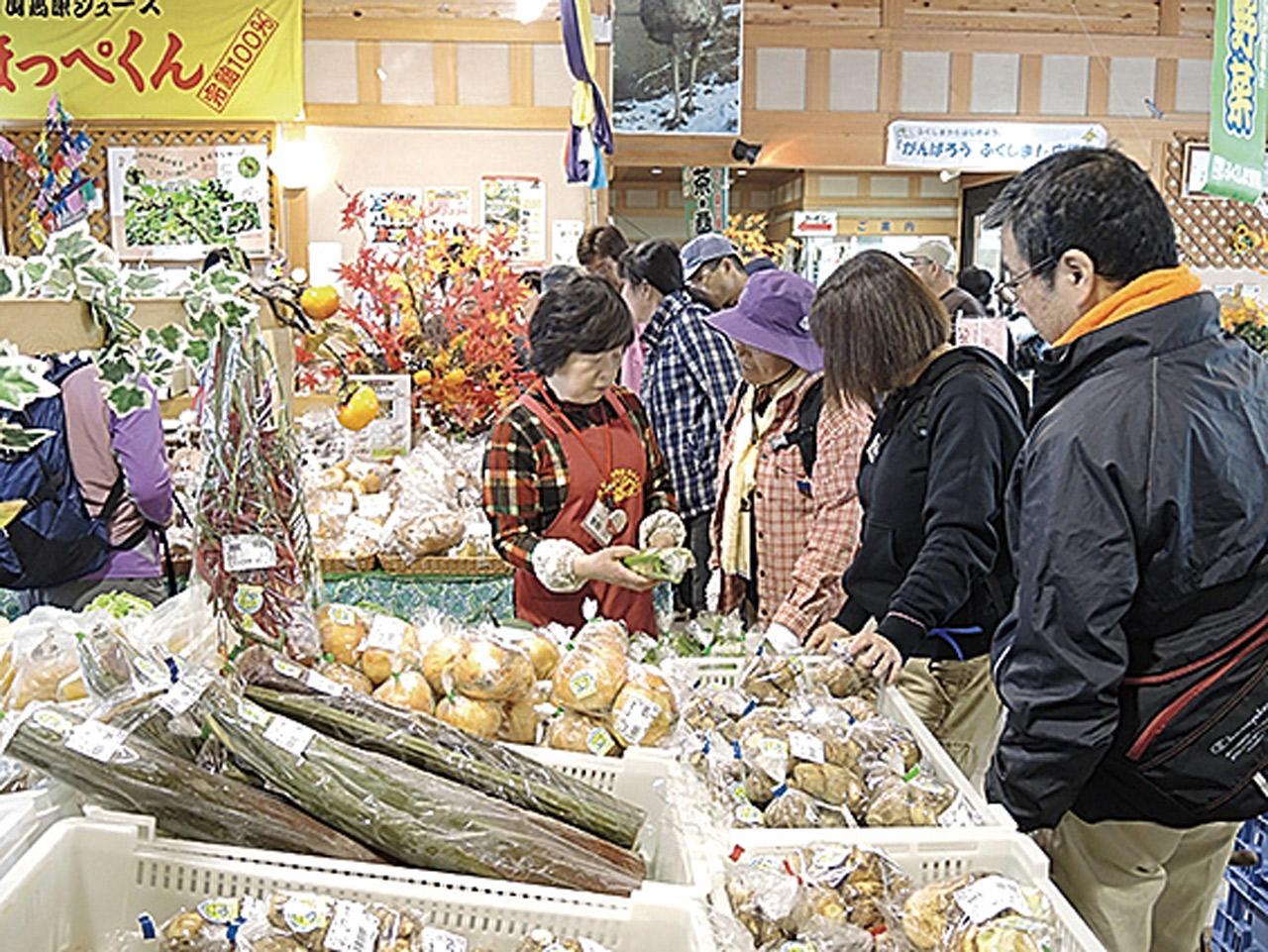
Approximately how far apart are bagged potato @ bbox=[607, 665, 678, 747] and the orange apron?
2.60 feet

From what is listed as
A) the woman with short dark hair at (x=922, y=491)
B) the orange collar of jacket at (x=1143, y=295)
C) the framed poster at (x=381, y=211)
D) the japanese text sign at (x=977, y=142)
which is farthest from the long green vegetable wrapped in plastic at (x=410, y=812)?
the japanese text sign at (x=977, y=142)

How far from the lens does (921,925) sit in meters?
1.15

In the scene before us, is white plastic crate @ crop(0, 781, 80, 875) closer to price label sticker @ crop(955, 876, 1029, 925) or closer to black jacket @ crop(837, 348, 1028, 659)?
price label sticker @ crop(955, 876, 1029, 925)

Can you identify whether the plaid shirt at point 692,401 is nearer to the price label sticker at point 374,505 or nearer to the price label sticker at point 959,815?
the price label sticker at point 374,505

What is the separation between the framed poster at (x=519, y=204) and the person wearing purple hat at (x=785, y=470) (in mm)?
4827

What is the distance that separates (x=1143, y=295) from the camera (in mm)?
1431

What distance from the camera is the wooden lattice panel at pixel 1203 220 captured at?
908cm

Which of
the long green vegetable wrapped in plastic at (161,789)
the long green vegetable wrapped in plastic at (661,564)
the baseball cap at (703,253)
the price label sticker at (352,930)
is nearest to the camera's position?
the price label sticker at (352,930)

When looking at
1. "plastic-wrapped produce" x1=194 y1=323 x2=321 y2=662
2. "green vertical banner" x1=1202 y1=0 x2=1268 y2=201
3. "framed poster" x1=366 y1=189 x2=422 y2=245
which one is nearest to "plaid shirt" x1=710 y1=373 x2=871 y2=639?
"plastic-wrapped produce" x1=194 y1=323 x2=321 y2=662

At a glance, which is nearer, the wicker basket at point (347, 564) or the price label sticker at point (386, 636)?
the price label sticker at point (386, 636)

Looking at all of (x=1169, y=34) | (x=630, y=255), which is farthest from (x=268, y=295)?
(x=1169, y=34)

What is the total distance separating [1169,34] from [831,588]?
884 centimetres

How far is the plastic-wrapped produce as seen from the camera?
1.52m

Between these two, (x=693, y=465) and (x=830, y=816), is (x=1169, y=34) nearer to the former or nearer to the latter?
(x=693, y=465)
